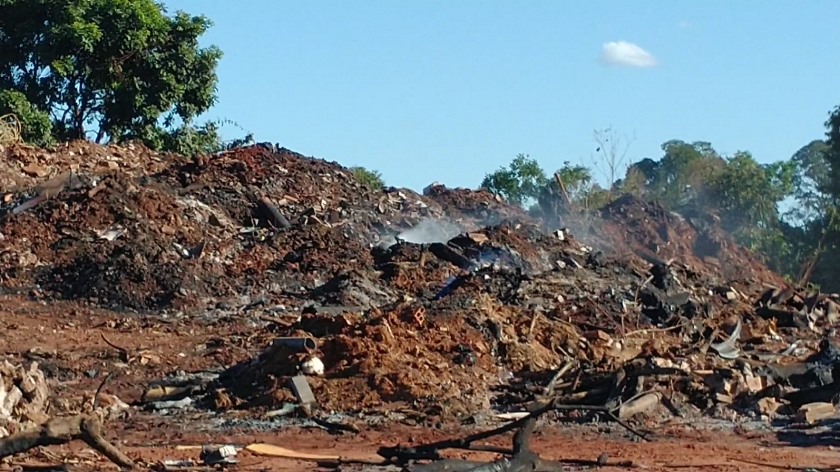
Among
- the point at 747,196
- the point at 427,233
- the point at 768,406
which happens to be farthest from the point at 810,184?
the point at 768,406

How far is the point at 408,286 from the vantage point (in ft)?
63.2

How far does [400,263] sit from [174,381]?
8.14 m

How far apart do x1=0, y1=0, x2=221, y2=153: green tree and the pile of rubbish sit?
2.20 metres

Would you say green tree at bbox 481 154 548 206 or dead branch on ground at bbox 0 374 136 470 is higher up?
green tree at bbox 481 154 548 206

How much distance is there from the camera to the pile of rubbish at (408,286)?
11352 mm

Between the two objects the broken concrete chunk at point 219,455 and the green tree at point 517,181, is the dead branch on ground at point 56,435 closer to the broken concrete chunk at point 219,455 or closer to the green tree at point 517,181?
the broken concrete chunk at point 219,455

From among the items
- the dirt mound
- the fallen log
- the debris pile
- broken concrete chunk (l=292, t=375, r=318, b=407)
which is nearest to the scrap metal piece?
broken concrete chunk (l=292, t=375, r=318, b=407)

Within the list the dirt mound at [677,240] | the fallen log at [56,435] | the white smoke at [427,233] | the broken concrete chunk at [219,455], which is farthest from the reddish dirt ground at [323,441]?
the dirt mound at [677,240]

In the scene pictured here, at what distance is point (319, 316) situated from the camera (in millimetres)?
13180

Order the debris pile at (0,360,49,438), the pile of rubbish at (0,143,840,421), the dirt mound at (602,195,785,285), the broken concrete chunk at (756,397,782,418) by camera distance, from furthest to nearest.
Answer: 1. the dirt mound at (602,195,785,285)
2. the pile of rubbish at (0,143,840,421)
3. the broken concrete chunk at (756,397,782,418)
4. the debris pile at (0,360,49,438)

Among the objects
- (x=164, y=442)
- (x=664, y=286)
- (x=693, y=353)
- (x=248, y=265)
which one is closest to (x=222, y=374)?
(x=164, y=442)

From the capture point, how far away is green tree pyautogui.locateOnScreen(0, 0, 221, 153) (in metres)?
26.2

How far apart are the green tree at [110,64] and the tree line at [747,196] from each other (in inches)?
354

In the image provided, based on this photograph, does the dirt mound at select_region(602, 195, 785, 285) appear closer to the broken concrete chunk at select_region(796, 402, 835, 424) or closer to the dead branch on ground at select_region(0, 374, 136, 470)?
the broken concrete chunk at select_region(796, 402, 835, 424)
